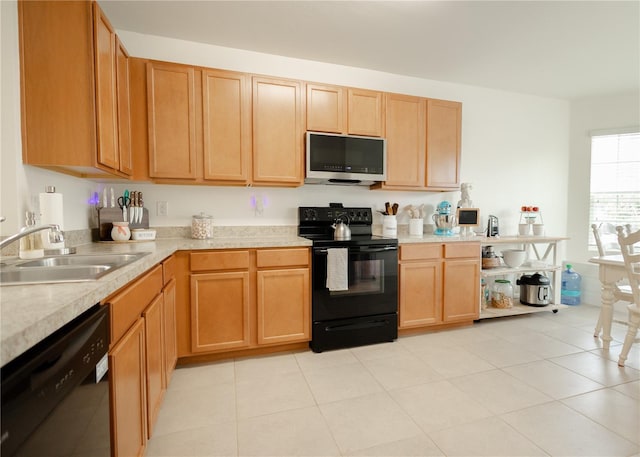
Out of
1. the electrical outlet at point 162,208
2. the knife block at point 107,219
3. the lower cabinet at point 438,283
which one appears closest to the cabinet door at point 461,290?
the lower cabinet at point 438,283

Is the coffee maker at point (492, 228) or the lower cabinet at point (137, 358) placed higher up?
the coffee maker at point (492, 228)

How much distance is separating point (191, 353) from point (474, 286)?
2583mm

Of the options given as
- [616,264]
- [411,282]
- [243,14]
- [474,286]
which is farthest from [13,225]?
[616,264]

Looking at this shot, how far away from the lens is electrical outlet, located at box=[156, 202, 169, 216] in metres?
2.67

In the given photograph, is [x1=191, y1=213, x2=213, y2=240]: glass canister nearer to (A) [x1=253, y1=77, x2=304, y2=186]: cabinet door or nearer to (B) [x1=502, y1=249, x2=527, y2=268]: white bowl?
(A) [x1=253, y1=77, x2=304, y2=186]: cabinet door

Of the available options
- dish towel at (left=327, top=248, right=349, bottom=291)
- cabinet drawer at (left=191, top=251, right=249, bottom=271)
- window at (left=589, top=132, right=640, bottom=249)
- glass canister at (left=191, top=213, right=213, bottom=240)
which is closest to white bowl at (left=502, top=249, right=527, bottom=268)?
window at (left=589, top=132, right=640, bottom=249)

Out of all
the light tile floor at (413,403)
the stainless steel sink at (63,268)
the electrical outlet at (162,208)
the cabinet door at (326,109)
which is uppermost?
the cabinet door at (326,109)

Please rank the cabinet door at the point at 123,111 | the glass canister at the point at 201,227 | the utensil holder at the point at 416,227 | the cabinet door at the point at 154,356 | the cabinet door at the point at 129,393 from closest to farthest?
1. the cabinet door at the point at 129,393
2. the cabinet door at the point at 154,356
3. the cabinet door at the point at 123,111
4. the glass canister at the point at 201,227
5. the utensil holder at the point at 416,227

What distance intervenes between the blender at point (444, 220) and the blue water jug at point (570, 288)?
1.95 metres

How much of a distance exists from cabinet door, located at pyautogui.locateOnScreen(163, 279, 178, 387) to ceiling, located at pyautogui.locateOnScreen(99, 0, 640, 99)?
1.96 metres

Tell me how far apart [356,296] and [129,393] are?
Result: 1748mm

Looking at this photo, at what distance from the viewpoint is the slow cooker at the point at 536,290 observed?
11.4ft

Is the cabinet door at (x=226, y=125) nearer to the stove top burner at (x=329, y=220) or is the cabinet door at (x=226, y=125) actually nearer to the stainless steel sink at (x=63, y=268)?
the stove top burner at (x=329, y=220)

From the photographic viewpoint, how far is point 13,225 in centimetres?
158
